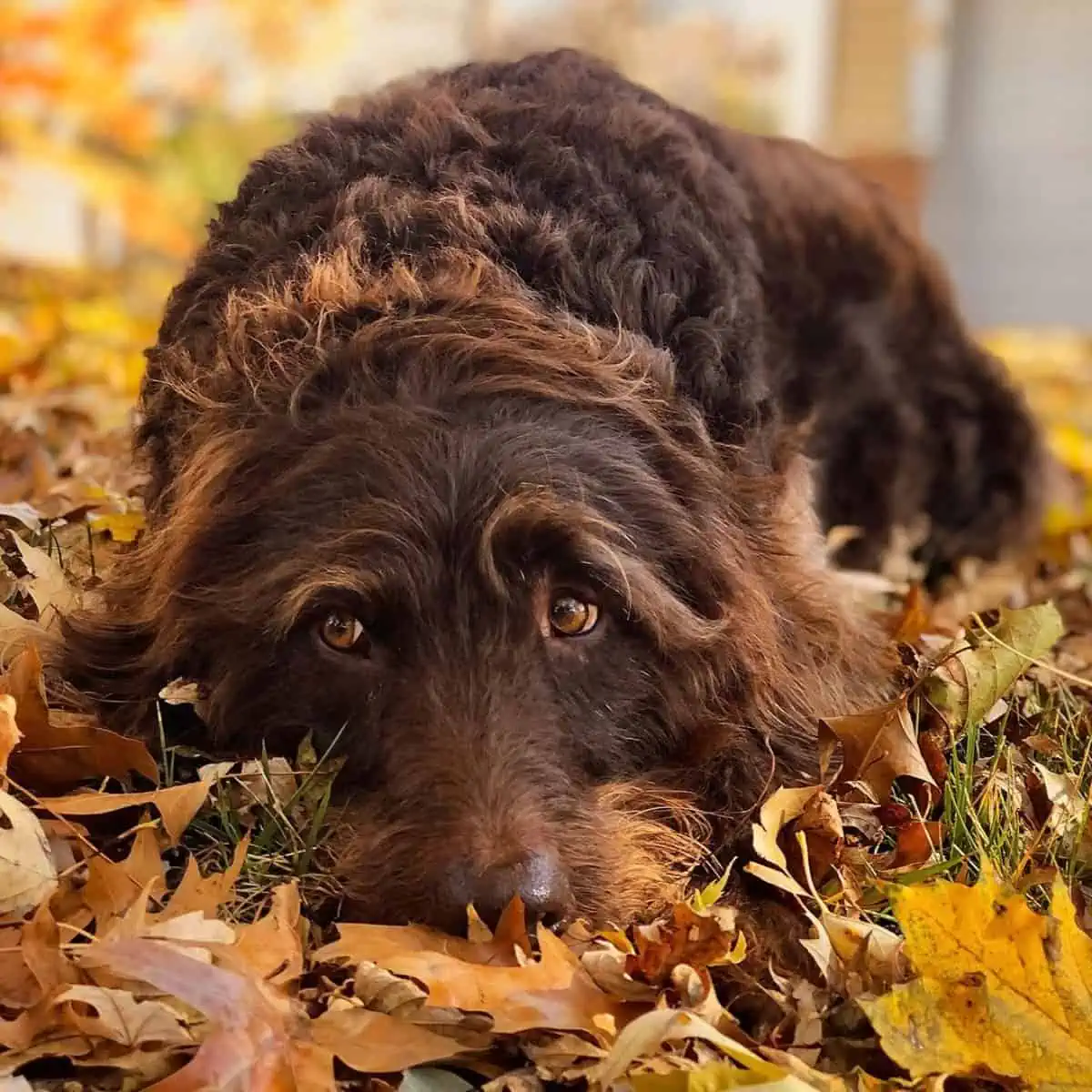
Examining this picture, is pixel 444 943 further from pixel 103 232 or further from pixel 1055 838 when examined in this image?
pixel 103 232

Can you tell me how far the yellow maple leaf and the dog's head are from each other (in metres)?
0.52

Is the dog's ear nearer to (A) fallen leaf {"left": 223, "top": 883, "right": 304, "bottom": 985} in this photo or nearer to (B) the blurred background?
(A) fallen leaf {"left": 223, "top": 883, "right": 304, "bottom": 985}

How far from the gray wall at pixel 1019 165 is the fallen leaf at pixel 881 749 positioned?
11.8 meters

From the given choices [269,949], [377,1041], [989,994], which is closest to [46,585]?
[269,949]

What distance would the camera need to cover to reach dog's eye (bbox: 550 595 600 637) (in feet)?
7.96

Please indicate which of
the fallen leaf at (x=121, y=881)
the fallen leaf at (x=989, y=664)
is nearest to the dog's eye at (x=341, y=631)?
the fallen leaf at (x=121, y=881)

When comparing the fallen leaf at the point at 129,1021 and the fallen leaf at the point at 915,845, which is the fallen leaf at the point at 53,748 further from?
the fallen leaf at the point at 915,845

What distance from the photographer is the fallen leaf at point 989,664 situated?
273cm

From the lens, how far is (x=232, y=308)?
2746 mm

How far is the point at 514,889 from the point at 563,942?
0.37 ft

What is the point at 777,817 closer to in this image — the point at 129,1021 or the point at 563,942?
the point at 563,942

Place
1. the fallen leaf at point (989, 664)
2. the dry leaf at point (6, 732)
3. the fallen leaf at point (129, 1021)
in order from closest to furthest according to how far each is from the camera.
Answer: the fallen leaf at point (129, 1021) < the dry leaf at point (6, 732) < the fallen leaf at point (989, 664)

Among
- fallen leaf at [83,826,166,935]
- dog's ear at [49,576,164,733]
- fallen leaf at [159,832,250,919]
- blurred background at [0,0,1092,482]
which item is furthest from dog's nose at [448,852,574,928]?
blurred background at [0,0,1092,482]

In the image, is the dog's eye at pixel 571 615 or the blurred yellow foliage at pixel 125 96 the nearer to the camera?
the dog's eye at pixel 571 615
